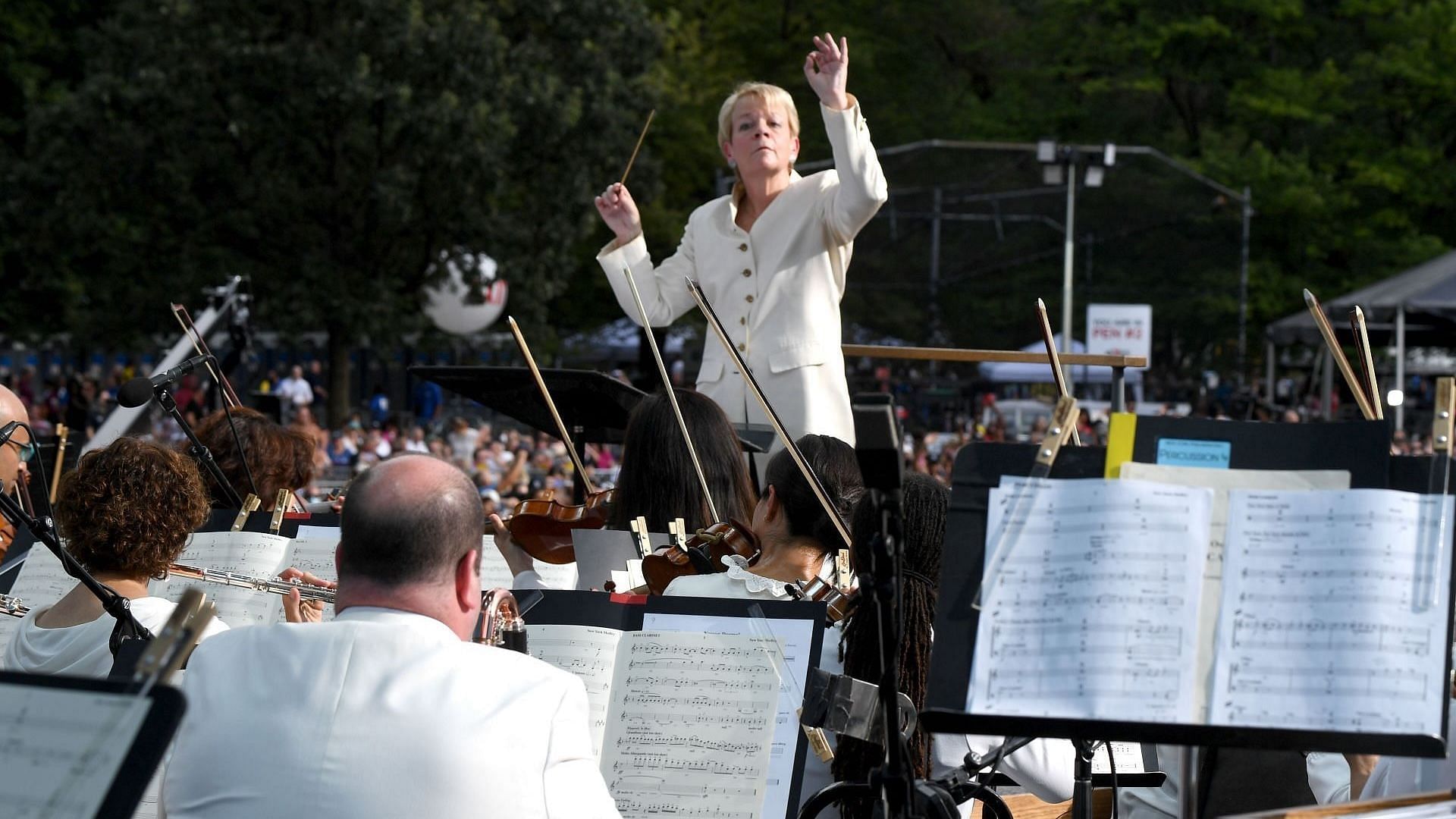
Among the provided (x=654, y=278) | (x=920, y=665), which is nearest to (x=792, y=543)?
(x=920, y=665)

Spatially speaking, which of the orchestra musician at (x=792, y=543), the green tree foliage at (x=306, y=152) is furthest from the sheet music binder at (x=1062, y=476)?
the green tree foliage at (x=306, y=152)

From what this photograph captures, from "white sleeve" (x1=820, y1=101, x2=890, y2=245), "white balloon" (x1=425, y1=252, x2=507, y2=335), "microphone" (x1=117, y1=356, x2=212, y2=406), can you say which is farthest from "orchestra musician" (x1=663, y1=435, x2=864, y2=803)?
"white balloon" (x1=425, y1=252, x2=507, y2=335)

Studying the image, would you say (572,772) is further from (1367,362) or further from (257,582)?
(257,582)

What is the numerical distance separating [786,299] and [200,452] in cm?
188

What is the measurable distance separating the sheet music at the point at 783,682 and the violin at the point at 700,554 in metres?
0.56

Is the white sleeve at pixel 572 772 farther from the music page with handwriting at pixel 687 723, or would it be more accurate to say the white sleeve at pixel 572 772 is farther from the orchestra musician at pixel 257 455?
the orchestra musician at pixel 257 455

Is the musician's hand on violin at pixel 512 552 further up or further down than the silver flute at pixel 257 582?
further down

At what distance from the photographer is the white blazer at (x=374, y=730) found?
201 cm

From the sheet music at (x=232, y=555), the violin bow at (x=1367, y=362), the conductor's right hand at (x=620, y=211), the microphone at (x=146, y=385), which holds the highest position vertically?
the conductor's right hand at (x=620, y=211)

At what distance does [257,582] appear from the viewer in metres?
3.48

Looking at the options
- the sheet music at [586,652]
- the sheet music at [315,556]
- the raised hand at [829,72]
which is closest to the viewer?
the sheet music at [586,652]

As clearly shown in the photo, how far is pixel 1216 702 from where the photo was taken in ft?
6.95

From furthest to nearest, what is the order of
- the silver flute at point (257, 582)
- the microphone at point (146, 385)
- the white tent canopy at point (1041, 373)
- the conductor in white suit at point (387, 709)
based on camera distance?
the white tent canopy at point (1041, 373)
the microphone at point (146, 385)
the silver flute at point (257, 582)
the conductor in white suit at point (387, 709)

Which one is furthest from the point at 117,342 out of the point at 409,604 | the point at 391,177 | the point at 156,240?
the point at 409,604
